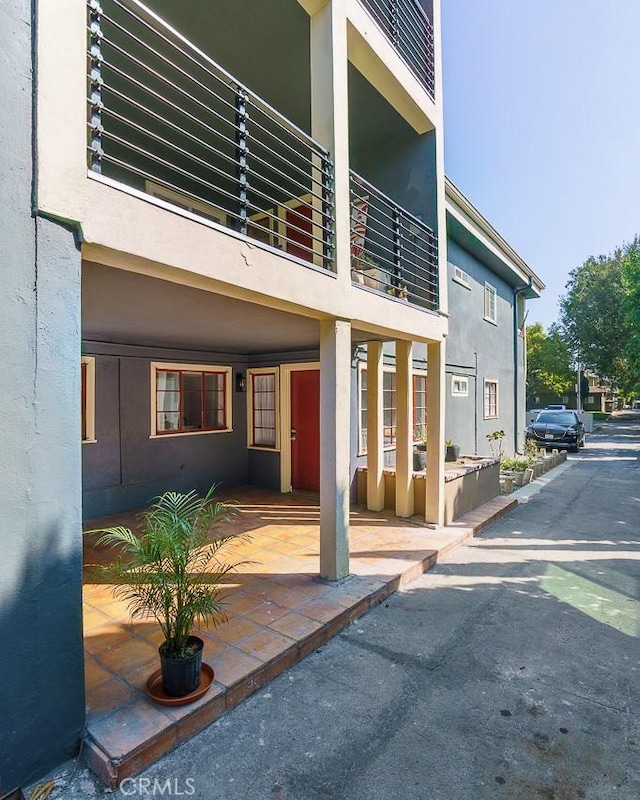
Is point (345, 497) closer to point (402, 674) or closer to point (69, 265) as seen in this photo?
point (402, 674)

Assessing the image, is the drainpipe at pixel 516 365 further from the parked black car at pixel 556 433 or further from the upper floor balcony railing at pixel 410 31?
the upper floor balcony railing at pixel 410 31

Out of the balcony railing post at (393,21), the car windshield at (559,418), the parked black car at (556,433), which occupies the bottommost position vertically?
the parked black car at (556,433)

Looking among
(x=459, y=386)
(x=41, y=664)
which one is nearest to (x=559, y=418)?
(x=459, y=386)

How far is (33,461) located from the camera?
6.87 feet

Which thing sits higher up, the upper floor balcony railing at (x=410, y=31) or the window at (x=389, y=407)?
the upper floor balcony railing at (x=410, y=31)

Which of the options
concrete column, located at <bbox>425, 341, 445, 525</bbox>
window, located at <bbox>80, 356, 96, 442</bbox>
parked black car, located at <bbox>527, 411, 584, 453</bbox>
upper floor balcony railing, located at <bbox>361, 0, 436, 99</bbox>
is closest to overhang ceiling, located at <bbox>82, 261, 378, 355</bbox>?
window, located at <bbox>80, 356, 96, 442</bbox>

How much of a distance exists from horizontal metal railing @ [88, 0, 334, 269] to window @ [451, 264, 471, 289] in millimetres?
3740

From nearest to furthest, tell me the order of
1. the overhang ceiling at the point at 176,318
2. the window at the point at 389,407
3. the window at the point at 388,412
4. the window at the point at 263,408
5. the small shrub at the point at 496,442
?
the overhang ceiling at the point at 176,318 < the window at the point at 389,407 < the window at the point at 388,412 < the window at the point at 263,408 < the small shrub at the point at 496,442

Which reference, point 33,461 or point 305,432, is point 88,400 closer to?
point 305,432

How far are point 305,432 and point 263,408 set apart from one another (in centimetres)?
111

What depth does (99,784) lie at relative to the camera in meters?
2.16

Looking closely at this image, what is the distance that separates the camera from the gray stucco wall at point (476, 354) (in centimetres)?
1009

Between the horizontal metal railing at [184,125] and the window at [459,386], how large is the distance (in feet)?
14.8

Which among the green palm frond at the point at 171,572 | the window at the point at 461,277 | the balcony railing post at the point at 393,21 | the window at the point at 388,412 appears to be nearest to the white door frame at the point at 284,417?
the window at the point at 388,412
